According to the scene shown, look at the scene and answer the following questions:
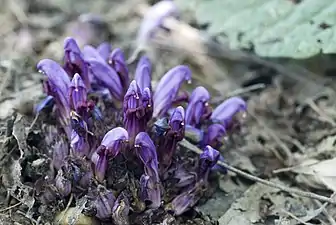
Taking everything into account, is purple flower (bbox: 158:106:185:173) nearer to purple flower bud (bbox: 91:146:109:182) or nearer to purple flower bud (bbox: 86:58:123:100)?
purple flower bud (bbox: 91:146:109:182)

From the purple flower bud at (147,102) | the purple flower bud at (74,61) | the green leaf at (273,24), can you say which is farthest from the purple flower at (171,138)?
the green leaf at (273,24)

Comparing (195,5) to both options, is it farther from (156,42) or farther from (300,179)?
(300,179)

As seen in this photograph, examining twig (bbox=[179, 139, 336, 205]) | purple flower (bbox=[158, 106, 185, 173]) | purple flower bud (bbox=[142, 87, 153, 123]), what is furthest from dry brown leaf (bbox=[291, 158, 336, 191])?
purple flower bud (bbox=[142, 87, 153, 123])

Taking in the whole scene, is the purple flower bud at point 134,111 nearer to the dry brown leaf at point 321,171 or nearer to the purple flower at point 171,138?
the purple flower at point 171,138

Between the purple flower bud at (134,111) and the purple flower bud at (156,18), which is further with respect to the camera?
the purple flower bud at (156,18)

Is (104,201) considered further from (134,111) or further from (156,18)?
(156,18)

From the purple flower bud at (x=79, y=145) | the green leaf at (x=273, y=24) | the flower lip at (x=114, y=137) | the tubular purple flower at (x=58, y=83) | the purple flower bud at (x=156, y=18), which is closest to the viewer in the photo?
the flower lip at (x=114, y=137)

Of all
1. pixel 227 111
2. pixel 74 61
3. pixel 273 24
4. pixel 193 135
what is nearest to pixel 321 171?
pixel 227 111
